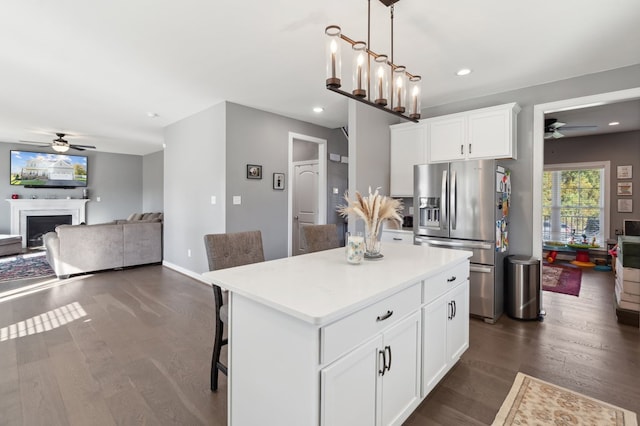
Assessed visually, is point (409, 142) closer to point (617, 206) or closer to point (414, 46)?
point (414, 46)

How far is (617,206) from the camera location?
5.88 metres

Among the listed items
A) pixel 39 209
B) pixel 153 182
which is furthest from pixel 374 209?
pixel 39 209

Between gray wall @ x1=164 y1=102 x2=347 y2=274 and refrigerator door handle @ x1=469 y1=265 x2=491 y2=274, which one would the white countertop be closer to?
refrigerator door handle @ x1=469 y1=265 x2=491 y2=274

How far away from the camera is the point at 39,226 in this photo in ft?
25.7

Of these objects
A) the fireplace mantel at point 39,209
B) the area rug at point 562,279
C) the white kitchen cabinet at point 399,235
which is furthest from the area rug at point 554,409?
the fireplace mantel at point 39,209

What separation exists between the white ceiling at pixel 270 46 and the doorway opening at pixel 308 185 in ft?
4.78

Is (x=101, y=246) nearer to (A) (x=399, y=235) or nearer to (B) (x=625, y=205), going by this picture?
(A) (x=399, y=235)

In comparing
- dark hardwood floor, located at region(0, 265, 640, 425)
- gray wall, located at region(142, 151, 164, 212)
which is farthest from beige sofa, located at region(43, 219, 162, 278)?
gray wall, located at region(142, 151, 164, 212)

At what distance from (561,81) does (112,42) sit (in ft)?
14.8

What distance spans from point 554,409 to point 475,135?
9.16 feet

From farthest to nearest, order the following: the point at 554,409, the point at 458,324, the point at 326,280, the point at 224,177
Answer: the point at 224,177 → the point at 458,324 → the point at 554,409 → the point at 326,280

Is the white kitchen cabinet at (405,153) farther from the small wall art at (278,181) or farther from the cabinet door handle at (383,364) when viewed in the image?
the cabinet door handle at (383,364)

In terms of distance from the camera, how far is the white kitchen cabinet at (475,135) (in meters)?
3.43

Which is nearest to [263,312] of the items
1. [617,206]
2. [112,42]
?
[112,42]
